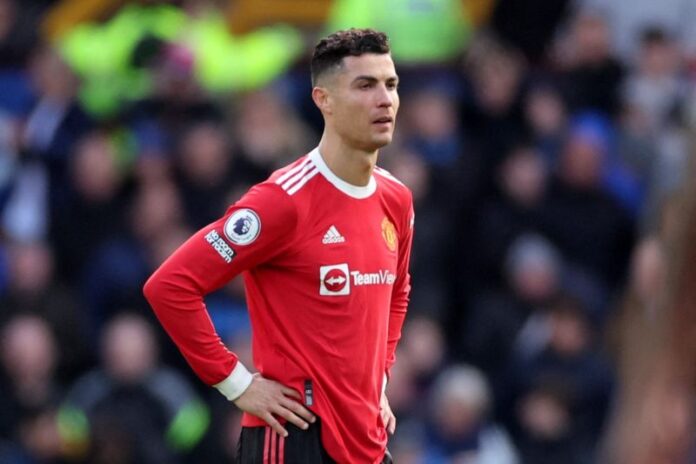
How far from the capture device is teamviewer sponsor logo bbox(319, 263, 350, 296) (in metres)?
5.18

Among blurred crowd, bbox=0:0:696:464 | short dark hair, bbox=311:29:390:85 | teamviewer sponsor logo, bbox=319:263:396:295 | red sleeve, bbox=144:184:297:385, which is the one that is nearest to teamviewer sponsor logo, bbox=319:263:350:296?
teamviewer sponsor logo, bbox=319:263:396:295

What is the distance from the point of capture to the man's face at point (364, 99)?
5.18m

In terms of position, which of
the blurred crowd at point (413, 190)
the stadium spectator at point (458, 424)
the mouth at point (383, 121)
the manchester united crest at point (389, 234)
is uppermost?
the mouth at point (383, 121)

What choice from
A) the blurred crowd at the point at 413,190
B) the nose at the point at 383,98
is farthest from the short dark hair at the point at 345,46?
the blurred crowd at the point at 413,190

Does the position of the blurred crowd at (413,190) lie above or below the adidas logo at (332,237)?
below

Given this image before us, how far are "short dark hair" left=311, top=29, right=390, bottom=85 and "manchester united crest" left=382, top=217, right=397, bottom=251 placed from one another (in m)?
0.56

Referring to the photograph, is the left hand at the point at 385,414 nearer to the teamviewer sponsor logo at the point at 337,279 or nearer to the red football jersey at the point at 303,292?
the red football jersey at the point at 303,292

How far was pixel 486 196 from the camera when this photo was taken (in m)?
10.7

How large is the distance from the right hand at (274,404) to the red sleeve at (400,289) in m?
0.49

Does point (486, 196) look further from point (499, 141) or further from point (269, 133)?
point (269, 133)

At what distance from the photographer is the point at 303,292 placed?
5.20 m

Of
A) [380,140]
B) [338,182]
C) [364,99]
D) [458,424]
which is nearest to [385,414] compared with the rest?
[338,182]

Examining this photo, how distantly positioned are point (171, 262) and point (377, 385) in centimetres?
83

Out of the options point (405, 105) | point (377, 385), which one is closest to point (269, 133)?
point (405, 105)
